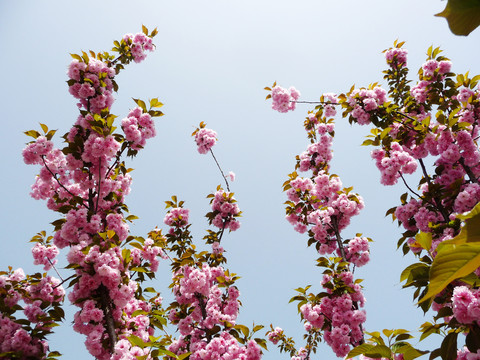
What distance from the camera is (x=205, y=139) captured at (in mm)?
7789

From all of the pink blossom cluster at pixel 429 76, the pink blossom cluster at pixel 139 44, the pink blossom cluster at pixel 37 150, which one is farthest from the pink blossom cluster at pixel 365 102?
the pink blossom cluster at pixel 37 150

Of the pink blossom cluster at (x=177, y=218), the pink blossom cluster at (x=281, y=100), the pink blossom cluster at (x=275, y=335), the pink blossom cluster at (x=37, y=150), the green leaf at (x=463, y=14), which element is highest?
the pink blossom cluster at (x=281, y=100)

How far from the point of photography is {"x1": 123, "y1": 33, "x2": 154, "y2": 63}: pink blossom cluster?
5.95 metres

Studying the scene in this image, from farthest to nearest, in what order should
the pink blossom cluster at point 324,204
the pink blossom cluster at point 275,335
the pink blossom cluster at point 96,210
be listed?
1. the pink blossom cluster at point 275,335
2. the pink blossom cluster at point 324,204
3. the pink blossom cluster at point 96,210

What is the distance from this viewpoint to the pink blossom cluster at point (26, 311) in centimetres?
327

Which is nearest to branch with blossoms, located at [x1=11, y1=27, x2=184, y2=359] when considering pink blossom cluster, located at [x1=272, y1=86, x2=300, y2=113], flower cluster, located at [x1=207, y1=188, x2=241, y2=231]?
flower cluster, located at [x1=207, y1=188, x2=241, y2=231]

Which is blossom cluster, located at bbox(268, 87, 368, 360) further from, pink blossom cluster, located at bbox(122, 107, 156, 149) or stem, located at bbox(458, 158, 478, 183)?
pink blossom cluster, located at bbox(122, 107, 156, 149)

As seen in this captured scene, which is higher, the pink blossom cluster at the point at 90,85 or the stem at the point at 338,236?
the pink blossom cluster at the point at 90,85

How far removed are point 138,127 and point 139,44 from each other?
7.43ft

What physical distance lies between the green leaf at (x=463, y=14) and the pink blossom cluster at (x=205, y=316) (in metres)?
4.87

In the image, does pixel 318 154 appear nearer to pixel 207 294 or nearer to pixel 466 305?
pixel 207 294

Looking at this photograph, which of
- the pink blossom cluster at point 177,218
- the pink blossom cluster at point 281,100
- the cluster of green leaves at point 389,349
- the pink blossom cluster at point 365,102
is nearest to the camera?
the cluster of green leaves at point 389,349

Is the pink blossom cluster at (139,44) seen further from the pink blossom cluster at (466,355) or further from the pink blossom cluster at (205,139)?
the pink blossom cluster at (466,355)

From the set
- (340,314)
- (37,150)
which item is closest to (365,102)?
(340,314)
